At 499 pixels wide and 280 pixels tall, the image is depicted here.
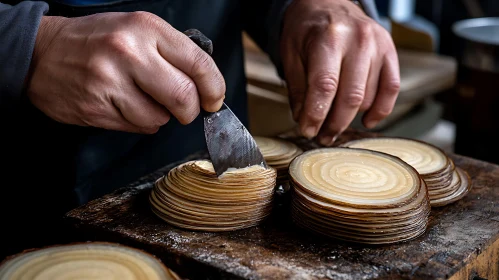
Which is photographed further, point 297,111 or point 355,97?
point 297,111

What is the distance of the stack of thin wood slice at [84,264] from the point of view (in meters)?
1.37

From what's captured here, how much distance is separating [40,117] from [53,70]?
49 cm

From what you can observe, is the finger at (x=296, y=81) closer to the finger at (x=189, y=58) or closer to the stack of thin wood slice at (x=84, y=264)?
the finger at (x=189, y=58)

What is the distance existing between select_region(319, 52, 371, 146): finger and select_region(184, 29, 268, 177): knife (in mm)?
441

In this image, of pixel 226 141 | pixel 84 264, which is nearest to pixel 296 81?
pixel 226 141

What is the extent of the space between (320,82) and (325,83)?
16 mm

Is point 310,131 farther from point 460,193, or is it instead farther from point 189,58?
point 189,58

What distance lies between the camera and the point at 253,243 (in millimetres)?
1688

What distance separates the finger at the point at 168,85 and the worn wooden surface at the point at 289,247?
325mm

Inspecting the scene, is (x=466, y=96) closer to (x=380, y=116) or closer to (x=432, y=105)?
(x=432, y=105)

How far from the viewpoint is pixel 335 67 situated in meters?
2.11

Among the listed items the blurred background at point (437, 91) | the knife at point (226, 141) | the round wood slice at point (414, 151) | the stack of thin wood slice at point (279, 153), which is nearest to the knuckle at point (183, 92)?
the knife at point (226, 141)

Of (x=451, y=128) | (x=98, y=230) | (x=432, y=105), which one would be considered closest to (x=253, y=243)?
(x=98, y=230)

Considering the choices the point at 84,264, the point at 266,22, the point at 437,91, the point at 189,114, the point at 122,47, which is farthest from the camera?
the point at 437,91
